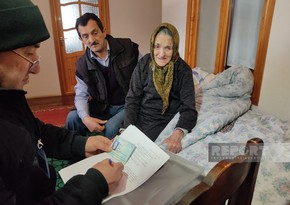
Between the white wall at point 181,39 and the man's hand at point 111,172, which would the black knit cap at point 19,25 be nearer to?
the man's hand at point 111,172

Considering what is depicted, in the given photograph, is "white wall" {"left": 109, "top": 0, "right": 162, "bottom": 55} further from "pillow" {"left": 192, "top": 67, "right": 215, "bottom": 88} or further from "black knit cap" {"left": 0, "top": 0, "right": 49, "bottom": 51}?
Answer: "black knit cap" {"left": 0, "top": 0, "right": 49, "bottom": 51}

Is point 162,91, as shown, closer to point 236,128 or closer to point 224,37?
point 236,128

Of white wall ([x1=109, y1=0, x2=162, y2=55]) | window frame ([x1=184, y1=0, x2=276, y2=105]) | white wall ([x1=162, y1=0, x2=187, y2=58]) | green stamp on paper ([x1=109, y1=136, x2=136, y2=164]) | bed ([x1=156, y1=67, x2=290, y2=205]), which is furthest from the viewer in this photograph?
white wall ([x1=109, y1=0, x2=162, y2=55])

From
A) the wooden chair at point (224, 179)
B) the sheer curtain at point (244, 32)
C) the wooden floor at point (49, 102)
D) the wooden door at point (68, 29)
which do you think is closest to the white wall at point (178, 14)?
the sheer curtain at point (244, 32)

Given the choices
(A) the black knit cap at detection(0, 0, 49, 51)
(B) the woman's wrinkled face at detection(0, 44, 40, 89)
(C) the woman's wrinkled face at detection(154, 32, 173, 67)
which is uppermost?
(A) the black knit cap at detection(0, 0, 49, 51)

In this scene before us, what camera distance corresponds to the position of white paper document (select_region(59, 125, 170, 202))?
73cm

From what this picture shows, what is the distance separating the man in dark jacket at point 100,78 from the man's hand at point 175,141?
56 centimetres

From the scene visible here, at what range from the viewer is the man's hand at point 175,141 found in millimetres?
1332

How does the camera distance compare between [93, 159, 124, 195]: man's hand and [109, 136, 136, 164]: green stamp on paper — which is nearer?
[93, 159, 124, 195]: man's hand

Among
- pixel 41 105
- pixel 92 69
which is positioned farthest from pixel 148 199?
pixel 41 105

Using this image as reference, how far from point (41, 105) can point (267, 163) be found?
128 inches

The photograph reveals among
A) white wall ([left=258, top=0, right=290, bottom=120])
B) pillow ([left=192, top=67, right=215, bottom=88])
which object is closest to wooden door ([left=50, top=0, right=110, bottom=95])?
pillow ([left=192, top=67, right=215, bottom=88])

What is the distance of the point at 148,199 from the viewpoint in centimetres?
66

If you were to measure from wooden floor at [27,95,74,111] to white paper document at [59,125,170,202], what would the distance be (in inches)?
116
